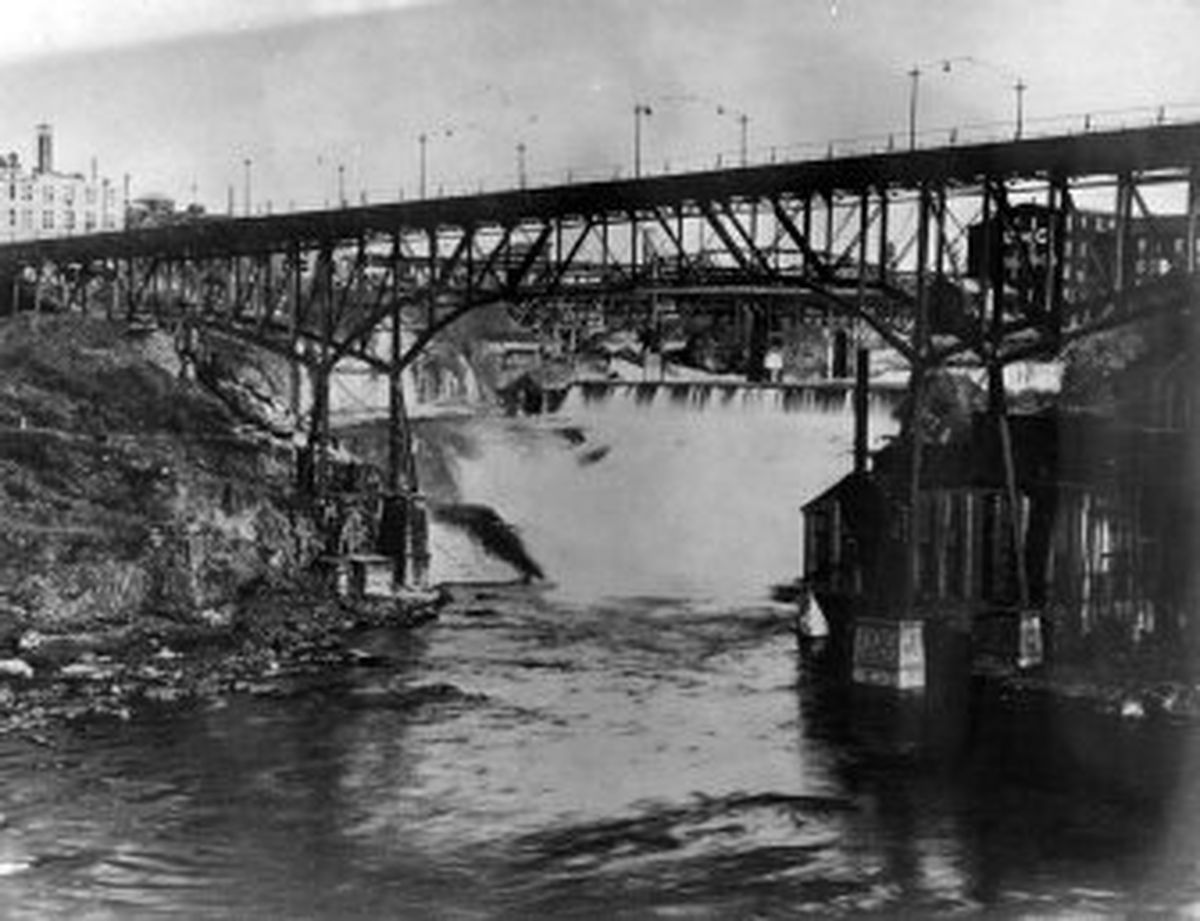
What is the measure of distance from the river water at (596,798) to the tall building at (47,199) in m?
81.8

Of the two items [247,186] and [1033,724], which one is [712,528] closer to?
[247,186]

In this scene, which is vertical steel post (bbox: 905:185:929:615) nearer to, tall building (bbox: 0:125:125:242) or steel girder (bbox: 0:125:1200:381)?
steel girder (bbox: 0:125:1200:381)

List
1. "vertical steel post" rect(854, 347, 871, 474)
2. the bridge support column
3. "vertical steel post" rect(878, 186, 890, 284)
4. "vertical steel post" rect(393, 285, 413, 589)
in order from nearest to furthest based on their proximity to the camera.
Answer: "vertical steel post" rect(878, 186, 890, 284) → "vertical steel post" rect(854, 347, 871, 474) → "vertical steel post" rect(393, 285, 413, 589) → the bridge support column

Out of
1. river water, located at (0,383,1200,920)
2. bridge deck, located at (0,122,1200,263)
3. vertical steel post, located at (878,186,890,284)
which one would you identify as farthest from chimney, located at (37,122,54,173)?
vertical steel post, located at (878,186,890,284)

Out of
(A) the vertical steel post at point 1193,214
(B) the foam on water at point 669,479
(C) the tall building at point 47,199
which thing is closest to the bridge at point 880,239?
(A) the vertical steel post at point 1193,214

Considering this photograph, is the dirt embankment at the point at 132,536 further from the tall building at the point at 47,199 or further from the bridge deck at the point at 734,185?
the tall building at the point at 47,199

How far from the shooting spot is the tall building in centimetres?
11700

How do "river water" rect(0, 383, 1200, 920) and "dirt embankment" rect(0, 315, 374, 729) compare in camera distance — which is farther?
"dirt embankment" rect(0, 315, 374, 729)

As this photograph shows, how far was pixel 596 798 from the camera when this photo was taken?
27953 mm

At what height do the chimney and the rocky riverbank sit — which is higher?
the chimney

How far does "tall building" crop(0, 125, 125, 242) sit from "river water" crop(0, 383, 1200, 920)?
81.8 meters

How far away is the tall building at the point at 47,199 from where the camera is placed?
11700 cm

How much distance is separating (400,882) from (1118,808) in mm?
12662

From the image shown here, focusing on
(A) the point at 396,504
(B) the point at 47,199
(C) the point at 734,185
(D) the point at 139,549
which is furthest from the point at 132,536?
(B) the point at 47,199
